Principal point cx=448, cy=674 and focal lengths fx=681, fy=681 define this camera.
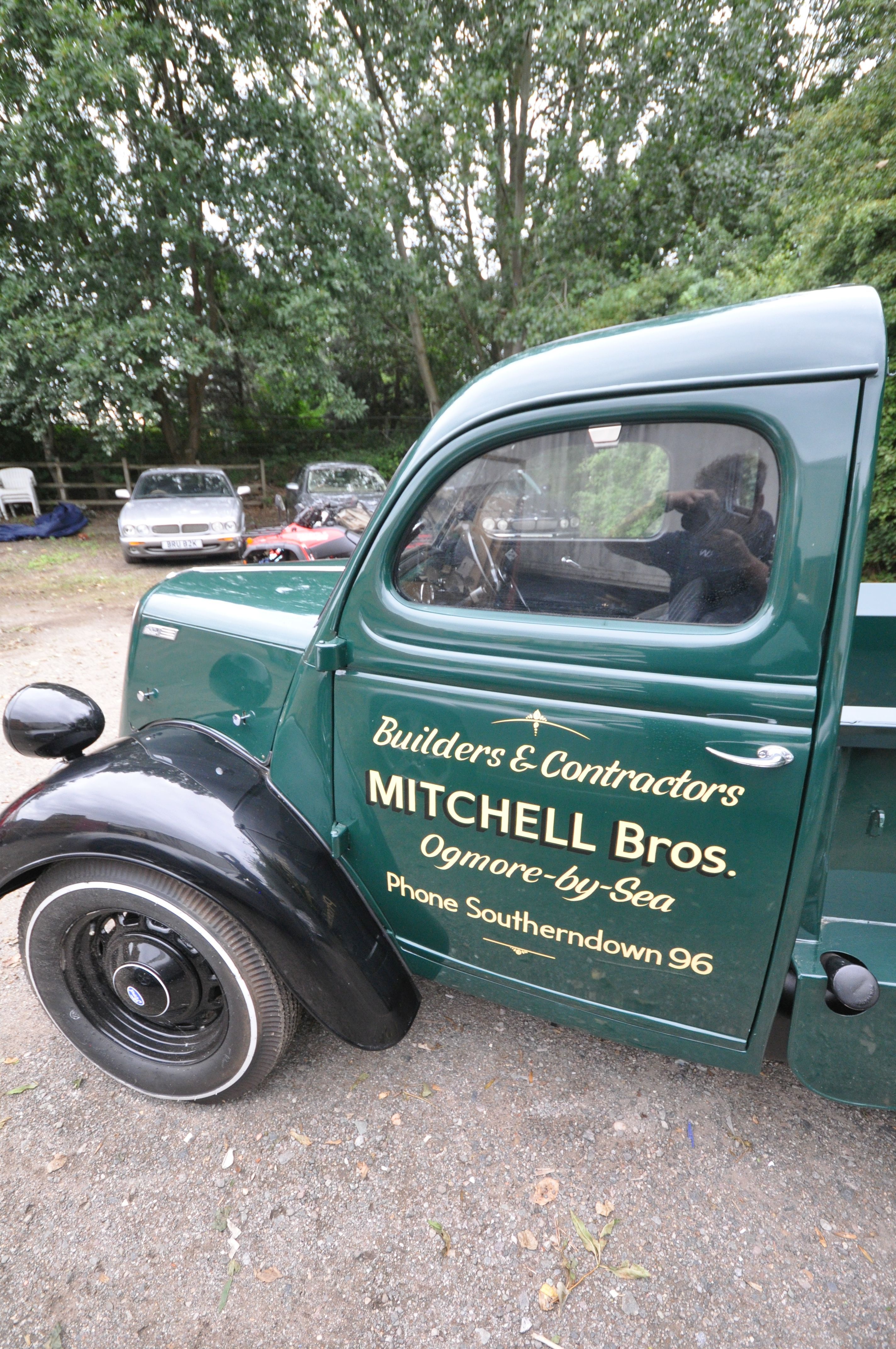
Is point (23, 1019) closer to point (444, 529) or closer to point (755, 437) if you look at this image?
point (444, 529)

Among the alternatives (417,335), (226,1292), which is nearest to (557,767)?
(226,1292)

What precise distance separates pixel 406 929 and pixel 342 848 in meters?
0.29

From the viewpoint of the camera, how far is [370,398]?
2028cm

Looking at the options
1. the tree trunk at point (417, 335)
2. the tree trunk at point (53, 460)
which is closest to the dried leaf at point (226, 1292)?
the tree trunk at point (417, 335)

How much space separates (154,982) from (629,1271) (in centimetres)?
146

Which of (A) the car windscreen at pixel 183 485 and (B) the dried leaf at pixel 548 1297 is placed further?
(A) the car windscreen at pixel 183 485

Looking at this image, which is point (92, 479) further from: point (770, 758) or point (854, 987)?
point (854, 987)

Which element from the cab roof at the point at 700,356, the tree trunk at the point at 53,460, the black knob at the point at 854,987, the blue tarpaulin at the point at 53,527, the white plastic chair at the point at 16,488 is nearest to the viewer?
the cab roof at the point at 700,356

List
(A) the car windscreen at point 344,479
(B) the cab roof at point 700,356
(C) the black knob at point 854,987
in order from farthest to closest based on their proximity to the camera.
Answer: (A) the car windscreen at point 344,479, (C) the black knob at point 854,987, (B) the cab roof at point 700,356

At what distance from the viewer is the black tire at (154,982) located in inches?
72.9

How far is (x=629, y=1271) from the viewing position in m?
1.66

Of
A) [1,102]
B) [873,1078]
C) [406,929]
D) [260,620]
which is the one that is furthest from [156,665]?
[1,102]

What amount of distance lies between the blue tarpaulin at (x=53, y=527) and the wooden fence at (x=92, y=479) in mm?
1589

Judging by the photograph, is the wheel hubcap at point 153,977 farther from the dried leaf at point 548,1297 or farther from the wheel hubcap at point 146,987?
the dried leaf at point 548,1297
